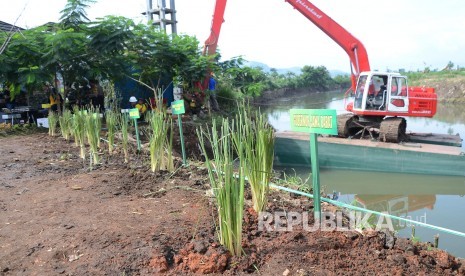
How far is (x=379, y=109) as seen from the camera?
26.3 ft

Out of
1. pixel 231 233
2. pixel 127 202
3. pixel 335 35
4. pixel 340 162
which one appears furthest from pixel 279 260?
pixel 335 35

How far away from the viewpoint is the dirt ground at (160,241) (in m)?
1.71

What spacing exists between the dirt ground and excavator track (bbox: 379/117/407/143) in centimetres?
558

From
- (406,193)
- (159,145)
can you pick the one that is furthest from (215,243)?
(406,193)

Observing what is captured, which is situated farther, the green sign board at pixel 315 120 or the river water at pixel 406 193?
the river water at pixel 406 193

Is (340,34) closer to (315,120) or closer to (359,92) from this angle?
(359,92)

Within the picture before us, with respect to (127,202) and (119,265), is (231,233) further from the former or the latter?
(127,202)

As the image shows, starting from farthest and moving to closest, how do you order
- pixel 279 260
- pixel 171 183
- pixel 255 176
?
pixel 171 183
pixel 255 176
pixel 279 260

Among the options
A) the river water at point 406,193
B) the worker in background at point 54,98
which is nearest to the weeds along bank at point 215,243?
the river water at point 406,193

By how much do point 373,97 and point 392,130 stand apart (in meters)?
0.93

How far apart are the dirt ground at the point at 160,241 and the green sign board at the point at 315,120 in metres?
0.58

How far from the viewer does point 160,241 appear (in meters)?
1.96

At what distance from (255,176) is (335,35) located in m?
7.64

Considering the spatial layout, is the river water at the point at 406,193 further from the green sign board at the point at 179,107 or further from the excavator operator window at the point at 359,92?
the green sign board at the point at 179,107
